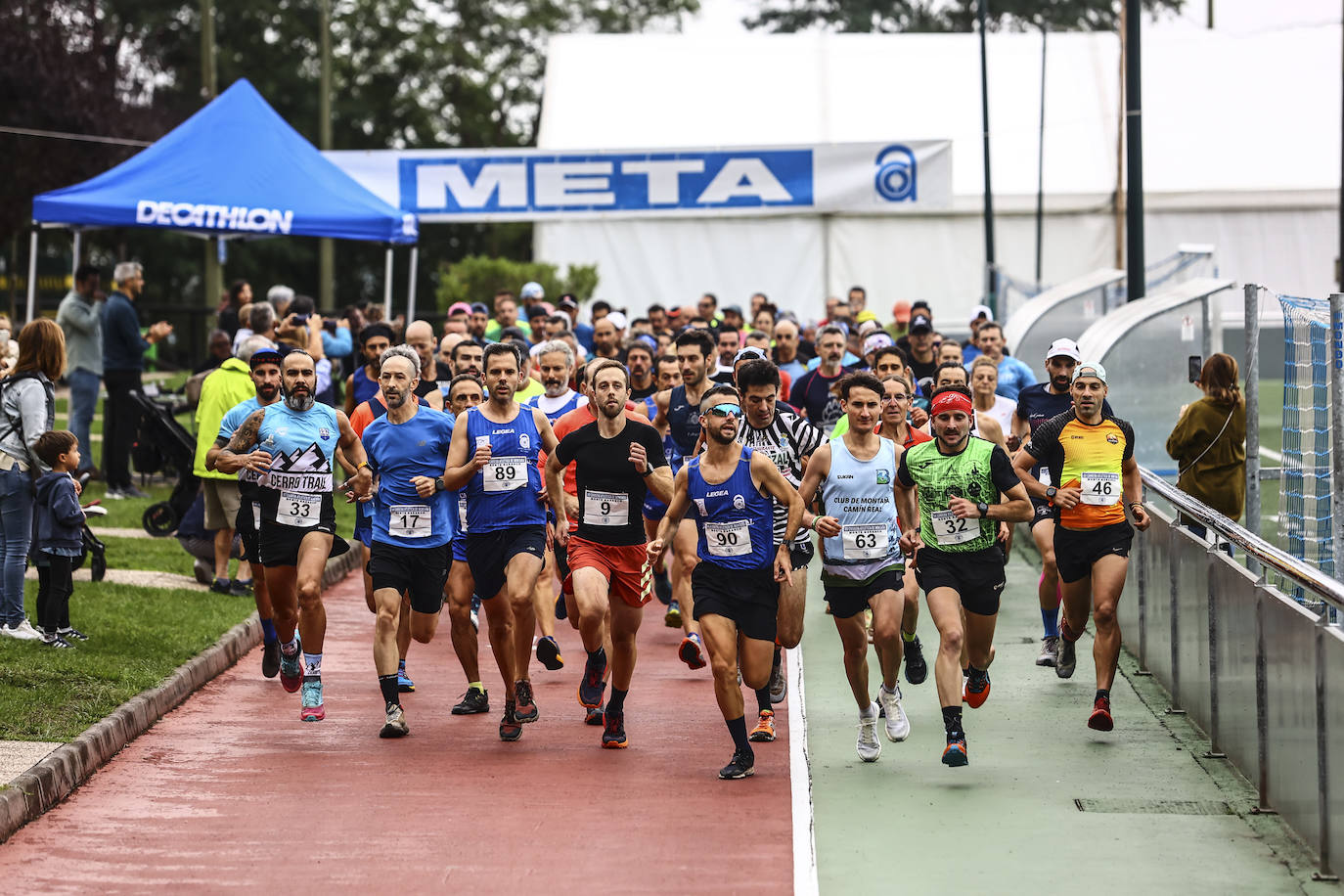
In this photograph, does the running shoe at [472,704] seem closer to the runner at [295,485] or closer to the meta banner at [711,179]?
the runner at [295,485]

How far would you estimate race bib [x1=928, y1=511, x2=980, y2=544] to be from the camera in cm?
1012

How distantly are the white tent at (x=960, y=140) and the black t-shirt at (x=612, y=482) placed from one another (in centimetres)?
2879

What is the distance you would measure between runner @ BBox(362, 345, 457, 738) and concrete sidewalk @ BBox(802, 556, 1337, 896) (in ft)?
7.61

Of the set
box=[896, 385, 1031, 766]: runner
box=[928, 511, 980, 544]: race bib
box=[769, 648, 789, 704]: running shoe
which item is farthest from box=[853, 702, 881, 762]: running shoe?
box=[769, 648, 789, 704]: running shoe

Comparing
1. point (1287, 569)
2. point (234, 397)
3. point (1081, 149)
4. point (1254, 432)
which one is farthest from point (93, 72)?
point (1287, 569)

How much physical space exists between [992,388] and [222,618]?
5759mm

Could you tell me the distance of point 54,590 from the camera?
39.5ft

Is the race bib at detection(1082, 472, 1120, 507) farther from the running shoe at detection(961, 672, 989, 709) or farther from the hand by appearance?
the hand

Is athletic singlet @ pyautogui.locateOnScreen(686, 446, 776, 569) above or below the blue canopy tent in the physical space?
below

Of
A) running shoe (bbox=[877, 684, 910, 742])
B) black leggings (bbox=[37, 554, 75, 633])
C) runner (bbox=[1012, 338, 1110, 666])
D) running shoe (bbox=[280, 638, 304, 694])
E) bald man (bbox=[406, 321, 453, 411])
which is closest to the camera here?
running shoe (bbox=[877, 684, 910, 742])

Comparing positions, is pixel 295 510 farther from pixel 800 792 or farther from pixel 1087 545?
pixel 1087 545

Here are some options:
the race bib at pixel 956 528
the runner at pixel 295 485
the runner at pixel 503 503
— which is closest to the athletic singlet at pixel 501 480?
the runner at pixel 503 503

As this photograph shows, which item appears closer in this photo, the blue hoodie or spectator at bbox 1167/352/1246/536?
the blue hoodie

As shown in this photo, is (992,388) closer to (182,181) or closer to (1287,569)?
(1287,569)
